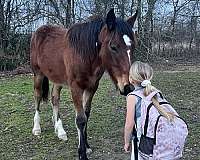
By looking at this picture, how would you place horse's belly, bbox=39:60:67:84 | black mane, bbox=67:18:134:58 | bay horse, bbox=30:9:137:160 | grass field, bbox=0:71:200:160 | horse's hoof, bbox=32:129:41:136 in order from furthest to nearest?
horse's hoof, bbox=32:129:41:136
horse's belly, bbox=39:60:67:84
grass field, bbox=0:71:200:160
black mane, bbox=67:18:134:58
bay horse, bbox=30:9:137:160

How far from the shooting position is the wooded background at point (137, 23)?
15492mm

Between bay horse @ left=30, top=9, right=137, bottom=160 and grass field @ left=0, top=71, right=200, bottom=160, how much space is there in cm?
25

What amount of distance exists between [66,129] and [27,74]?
809 cm

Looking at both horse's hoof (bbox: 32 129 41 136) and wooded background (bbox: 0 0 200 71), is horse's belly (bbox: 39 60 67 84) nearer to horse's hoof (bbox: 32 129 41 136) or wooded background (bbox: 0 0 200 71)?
horse's hoof (bbox: 32 129 41 136)

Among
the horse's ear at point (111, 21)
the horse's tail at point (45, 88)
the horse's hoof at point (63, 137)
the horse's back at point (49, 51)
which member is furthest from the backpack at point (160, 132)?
the horse's tail at point (45, 88)

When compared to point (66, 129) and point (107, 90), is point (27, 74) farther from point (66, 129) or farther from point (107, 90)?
A: point (66, 129)

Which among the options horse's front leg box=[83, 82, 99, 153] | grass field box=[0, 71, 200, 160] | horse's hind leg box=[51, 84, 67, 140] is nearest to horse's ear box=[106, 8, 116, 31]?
horse's front leg box=[83, 82, 99, 153]

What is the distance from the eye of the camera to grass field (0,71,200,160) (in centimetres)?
508

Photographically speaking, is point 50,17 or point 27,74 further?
point 50,17

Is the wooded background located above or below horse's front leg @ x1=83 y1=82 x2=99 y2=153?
above

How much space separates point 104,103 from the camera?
8117 mm

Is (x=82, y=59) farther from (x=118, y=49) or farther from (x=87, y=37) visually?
(x=118, y=49)

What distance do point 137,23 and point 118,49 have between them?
12.6 meters

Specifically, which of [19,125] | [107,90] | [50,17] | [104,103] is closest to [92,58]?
[19,125]
